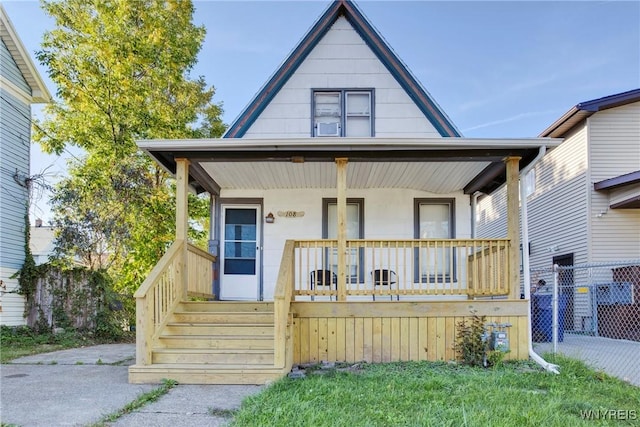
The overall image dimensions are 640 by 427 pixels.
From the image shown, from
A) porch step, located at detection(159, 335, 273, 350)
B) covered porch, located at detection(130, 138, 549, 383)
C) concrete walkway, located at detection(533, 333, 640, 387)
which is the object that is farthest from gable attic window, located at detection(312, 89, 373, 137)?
concrete walkway, located at detection(533, 333, 640, 387)

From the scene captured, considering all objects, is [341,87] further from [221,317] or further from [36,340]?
[36,340]

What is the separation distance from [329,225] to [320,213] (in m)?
0.29

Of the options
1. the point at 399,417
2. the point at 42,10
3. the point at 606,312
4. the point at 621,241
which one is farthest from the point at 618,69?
the point at 42,10

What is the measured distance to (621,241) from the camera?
10570 mm

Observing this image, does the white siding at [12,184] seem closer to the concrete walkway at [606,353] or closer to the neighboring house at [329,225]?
the neighboring house at [329,225]

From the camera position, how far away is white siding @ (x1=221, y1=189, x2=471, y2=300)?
8.73 metres

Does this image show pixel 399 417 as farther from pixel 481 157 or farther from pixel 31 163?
pixel 31 163

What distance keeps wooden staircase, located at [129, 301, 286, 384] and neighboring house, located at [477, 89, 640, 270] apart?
8328 mm

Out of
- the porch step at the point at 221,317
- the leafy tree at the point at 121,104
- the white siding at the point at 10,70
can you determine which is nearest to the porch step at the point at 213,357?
the porch step at the point at 221,317

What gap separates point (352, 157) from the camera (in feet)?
21.8

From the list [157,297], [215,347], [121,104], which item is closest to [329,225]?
[215,347]

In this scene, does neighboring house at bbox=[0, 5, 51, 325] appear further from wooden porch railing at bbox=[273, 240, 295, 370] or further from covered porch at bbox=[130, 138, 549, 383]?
wooden porch railing at bbox=[273, 240, 295, 370]

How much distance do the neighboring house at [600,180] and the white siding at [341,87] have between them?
4.61 metres

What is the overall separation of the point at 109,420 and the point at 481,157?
18.3ft
